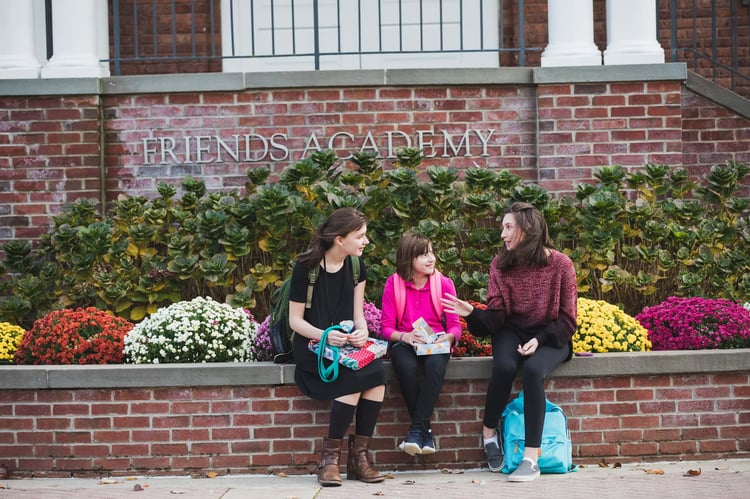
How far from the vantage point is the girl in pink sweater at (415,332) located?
557cm

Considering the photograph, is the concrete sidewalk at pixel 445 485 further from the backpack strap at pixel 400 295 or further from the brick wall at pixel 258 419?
the backpack strap at pixel 400 295

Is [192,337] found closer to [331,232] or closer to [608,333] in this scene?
[331,232]

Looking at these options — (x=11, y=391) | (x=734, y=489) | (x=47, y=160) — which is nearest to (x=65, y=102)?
(x=47, y=160)

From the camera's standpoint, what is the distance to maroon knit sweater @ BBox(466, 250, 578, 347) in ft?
18.6

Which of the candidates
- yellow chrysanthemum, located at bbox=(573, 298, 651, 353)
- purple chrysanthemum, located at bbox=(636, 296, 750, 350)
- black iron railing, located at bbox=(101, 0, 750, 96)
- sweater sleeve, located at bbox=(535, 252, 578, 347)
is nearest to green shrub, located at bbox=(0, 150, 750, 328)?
purple chrysanthemum, located at bbox=(636, 296, 750, 350)

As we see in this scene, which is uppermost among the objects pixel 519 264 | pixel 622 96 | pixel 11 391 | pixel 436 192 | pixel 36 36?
pixel 36 36

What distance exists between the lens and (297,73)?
7.86m

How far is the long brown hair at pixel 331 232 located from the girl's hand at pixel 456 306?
0.67 meters

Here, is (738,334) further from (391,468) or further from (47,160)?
(47,160)

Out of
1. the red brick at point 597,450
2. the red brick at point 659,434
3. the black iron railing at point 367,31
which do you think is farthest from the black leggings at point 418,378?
the black iron railing at point 367,31

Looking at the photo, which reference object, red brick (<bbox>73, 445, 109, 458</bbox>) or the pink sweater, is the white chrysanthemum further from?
the pink sweater

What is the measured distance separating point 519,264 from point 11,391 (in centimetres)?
302

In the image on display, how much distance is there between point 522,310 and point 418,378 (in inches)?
27.7

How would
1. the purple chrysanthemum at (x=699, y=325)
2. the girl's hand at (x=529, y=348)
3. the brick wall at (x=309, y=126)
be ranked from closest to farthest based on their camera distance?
the girl's hand at (x=529, y=348)
the purple chrysanthemum at (x=699, y=325)
the brick wall at (x=309, y=126)
